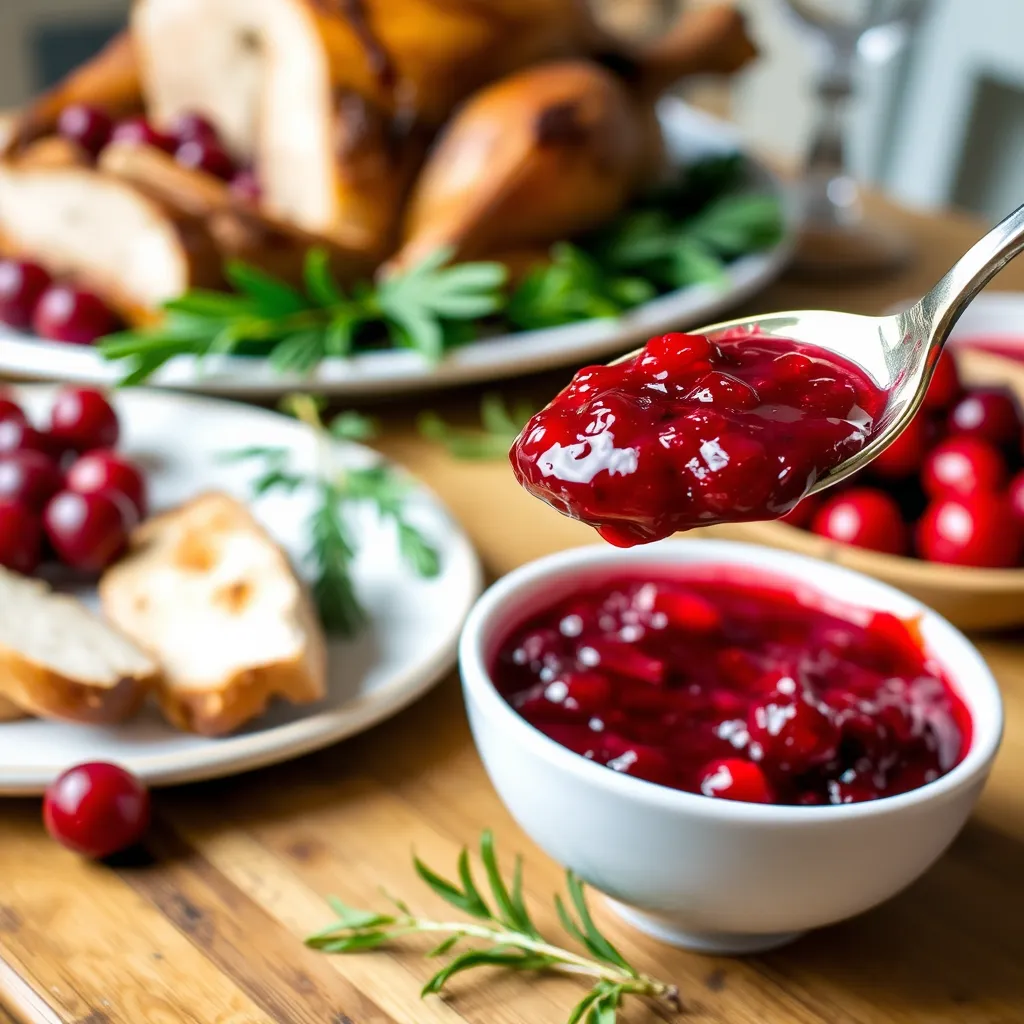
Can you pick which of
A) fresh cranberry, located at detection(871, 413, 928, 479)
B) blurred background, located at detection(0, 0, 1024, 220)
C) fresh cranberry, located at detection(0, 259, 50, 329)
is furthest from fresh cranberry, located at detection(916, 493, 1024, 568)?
blurred background, located at detection(0, 0, 1024, 220)

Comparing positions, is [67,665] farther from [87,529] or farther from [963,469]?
[963,469]

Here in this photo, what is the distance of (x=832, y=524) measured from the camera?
152 centimetres

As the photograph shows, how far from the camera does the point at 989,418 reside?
5.33 feet

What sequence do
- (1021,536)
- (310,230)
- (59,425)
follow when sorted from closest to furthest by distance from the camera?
(1021,536) < (59,425) < (310,230)

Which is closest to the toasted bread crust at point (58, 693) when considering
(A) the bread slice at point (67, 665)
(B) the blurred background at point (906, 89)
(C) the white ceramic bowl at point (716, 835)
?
(A) the bread slice at point (67, 665)

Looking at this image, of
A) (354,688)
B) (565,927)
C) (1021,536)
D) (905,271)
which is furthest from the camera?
(905,271)

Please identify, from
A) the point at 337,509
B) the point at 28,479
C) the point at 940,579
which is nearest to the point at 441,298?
the point at 337,509

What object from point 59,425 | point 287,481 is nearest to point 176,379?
point 59,425

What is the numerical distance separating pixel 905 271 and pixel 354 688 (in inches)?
62.9

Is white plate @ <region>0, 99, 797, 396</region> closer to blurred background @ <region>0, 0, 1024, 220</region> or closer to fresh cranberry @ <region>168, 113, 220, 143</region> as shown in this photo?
fresh cranberry @ <region>168, 113, 220, 143</region>

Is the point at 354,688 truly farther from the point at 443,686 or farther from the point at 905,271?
the point at 905,271

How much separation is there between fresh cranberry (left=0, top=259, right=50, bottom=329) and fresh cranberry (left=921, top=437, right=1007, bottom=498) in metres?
1.32

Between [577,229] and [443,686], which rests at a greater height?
[577,229]

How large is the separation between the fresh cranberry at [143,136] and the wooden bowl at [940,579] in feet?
4.73
